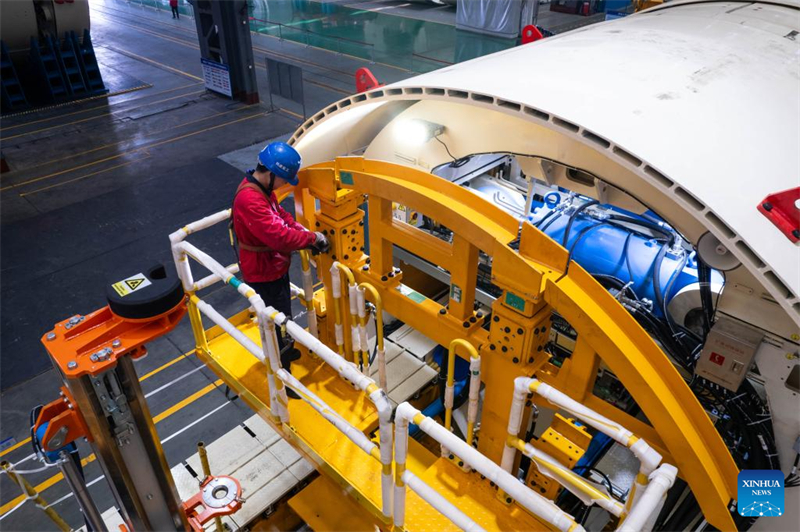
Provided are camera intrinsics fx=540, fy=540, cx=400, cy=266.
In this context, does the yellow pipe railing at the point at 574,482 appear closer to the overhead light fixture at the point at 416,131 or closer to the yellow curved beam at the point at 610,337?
the yellow curved beam at the point at 610,337

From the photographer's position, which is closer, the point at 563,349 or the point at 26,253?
the point at 563,349

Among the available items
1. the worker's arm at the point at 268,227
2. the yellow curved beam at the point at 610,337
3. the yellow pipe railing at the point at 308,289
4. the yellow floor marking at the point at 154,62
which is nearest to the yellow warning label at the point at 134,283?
the worker's arm at the point at 268,227

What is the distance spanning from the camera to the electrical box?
127 inches

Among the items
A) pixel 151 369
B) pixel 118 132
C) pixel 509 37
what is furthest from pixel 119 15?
pixel 151 369

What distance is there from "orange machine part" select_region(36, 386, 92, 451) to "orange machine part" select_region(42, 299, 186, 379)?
29 cm

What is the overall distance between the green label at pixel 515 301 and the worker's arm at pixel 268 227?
163 centimetres

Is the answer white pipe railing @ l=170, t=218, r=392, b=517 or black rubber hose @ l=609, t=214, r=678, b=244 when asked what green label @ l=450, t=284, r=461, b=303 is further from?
black rubber hose @ l=609, t=214, r=678, b=244

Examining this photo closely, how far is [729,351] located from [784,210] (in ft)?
3.29

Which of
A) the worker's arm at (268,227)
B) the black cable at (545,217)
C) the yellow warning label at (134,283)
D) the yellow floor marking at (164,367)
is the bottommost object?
the yellow floor marking at (164,367)

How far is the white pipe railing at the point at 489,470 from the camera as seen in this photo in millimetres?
2285

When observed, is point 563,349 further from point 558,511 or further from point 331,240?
point 558,511

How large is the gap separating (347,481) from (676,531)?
229 centimetres

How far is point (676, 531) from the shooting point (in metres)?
3.71

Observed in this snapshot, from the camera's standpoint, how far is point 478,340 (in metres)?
3.49
